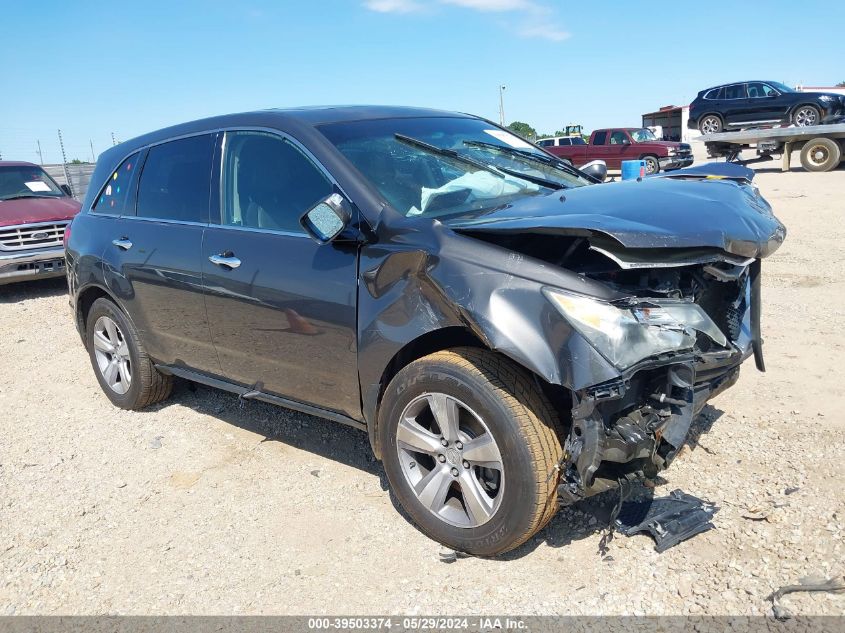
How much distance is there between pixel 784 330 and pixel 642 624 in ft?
12.7

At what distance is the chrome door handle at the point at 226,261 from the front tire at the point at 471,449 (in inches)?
46.9

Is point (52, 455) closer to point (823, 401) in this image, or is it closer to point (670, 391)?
point (670, 391)

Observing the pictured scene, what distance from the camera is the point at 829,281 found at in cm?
717

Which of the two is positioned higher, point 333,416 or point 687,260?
point 687,260

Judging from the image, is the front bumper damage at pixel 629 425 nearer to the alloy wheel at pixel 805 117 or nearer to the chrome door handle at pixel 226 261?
the chrome door handle at pixel 226 261

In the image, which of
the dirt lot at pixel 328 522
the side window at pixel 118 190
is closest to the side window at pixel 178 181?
the side window at pixel 118 190

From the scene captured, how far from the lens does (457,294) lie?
9.14 ft

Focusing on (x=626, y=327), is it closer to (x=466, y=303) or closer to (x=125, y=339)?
(x=466, y=303)

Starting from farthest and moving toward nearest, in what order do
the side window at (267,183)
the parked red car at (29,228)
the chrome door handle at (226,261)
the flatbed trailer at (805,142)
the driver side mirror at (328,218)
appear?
the flatbed trailer at (805,142), the parked red car at (29,228), the chrome door handle at (226,261), the side window at (267,183), the driver side mirror at (328,218)

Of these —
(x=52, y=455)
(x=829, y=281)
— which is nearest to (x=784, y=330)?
(x=829, y=281)

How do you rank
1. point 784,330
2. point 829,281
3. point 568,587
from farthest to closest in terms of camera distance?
point 829,281 < point 784,330 < point 568,587

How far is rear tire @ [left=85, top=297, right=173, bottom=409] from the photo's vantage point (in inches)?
188

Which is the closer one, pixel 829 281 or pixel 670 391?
pixel 670 391

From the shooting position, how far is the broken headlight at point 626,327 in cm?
249
